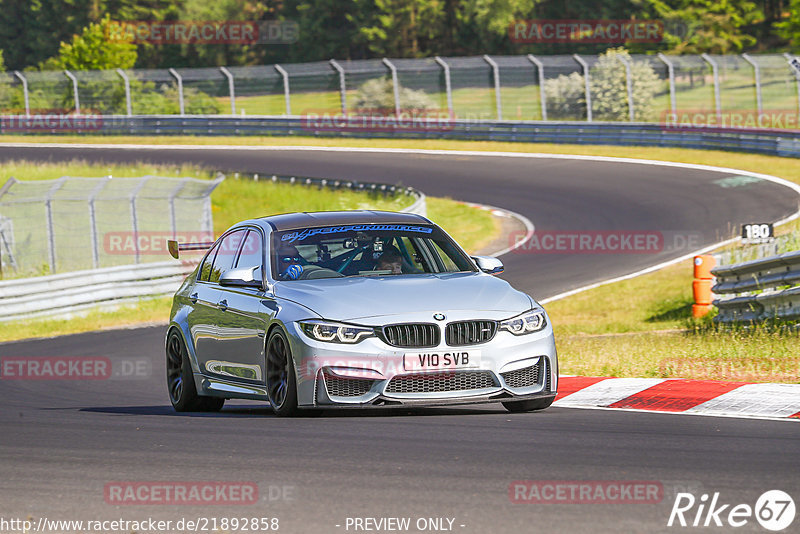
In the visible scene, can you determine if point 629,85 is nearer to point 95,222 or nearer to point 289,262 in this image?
point 95,222

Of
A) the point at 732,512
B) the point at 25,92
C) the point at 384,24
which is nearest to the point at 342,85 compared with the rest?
the point at 25,92

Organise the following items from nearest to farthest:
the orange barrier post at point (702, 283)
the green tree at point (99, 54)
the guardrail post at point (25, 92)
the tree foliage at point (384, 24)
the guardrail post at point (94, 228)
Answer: the orange barrier post at point (702, 283) < the guardrail post at point (94, 228) < the guardrail post at point (25, 92) < the green tree at point (99, 54) < the tree foliage at point (384, 24)

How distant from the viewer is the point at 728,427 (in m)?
7.75

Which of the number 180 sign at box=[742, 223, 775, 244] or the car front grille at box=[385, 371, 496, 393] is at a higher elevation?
the car front grille at box=[385, 371, 496, 393]

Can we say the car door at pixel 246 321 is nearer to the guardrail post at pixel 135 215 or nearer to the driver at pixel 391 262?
the driver at pixel 391 262

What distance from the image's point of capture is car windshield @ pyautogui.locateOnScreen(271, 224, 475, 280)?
9.27 m

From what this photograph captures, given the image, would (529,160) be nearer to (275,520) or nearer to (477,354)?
(477,354)

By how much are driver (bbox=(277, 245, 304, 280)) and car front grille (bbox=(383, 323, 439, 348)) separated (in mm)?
1275

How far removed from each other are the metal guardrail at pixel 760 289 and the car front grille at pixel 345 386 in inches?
282

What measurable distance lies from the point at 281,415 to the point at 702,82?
48169mm

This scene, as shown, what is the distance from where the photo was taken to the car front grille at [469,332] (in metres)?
8.20

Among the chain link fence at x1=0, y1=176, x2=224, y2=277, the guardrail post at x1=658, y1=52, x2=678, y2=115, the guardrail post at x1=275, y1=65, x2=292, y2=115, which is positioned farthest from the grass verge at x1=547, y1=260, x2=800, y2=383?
the guardrail post at x1=275, y1=65, x2=292, y2=115

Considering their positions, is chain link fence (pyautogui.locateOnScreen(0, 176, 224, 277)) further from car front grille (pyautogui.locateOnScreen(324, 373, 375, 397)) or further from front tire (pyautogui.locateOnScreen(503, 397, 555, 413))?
car front grille (pyautogui.locateOnScreen(324, 373, 375, 397))

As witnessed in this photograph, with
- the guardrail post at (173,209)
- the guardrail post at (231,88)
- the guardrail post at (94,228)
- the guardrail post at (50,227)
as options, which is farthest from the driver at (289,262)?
the guardrail post at (231,88)
